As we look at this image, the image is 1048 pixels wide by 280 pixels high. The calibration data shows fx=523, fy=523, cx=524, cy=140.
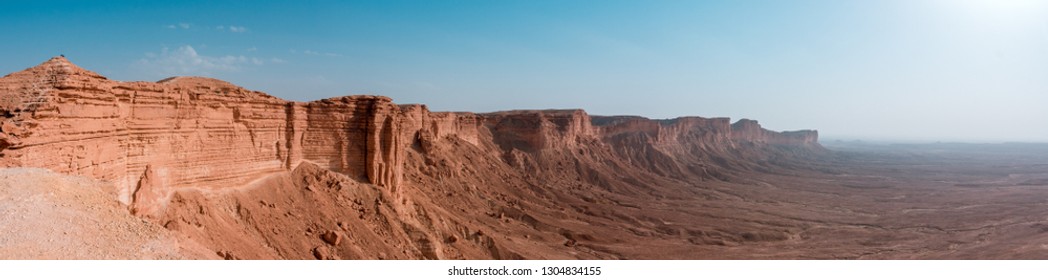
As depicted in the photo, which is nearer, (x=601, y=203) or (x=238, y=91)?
(x=238, y=91)

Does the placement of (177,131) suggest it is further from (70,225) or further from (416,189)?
(416,189)

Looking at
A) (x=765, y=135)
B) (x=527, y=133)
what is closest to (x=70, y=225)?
(x=527, y=133)

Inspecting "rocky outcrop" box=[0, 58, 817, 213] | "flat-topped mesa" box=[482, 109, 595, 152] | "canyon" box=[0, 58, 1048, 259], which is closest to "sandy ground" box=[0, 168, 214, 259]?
"canyon" box=[0, 58, 1048, 259]

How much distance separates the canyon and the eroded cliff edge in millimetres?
63

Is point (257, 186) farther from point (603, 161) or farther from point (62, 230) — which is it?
point (603, 161)

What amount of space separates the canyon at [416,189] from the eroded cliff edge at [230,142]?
0.06 m

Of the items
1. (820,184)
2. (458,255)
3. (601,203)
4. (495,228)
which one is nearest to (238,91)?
(458,255)

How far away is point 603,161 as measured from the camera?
64.5m

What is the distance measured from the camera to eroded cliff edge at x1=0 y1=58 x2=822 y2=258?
12523mm

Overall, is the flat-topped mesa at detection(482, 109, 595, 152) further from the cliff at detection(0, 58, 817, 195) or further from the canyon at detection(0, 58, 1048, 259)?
the cliff at detection(0, 58, 817, 195)

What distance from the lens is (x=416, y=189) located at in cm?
3134

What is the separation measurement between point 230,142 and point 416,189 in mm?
13128

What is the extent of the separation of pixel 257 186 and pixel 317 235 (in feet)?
10.4

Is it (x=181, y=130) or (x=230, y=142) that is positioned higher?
(x=181, y=130)
